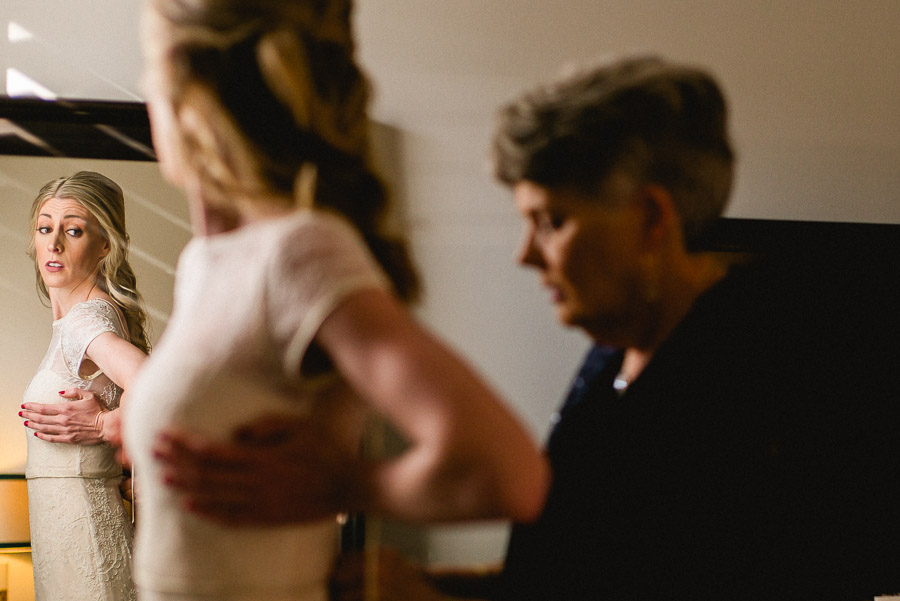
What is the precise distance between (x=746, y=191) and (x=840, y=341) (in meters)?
0.35

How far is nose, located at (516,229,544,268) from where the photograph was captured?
20.7 inches

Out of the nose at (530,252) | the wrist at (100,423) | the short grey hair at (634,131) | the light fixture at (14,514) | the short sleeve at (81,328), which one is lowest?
the light fixture at (14,514)

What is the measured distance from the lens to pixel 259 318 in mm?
382

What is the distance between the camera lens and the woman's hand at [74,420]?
35.6 inches

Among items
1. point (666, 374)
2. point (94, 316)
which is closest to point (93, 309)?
point (94, 316)

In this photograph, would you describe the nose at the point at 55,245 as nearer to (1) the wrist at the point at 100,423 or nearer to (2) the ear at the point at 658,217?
(1) the wrist at the point at 100,423

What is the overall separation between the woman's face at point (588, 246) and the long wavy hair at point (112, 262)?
0.60 metres

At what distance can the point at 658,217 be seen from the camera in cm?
51

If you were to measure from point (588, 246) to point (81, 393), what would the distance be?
Result: 712mm

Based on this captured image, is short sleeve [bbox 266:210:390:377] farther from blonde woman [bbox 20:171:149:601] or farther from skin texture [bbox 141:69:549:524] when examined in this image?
blonde woman [bbox 20:171:149:601]

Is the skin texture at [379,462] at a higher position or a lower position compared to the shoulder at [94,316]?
higher

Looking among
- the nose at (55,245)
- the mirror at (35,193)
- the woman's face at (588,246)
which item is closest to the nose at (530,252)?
the woman's face at (588,246)

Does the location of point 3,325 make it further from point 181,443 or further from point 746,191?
point 746,191

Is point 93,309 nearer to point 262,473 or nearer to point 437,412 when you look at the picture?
point 262,473
